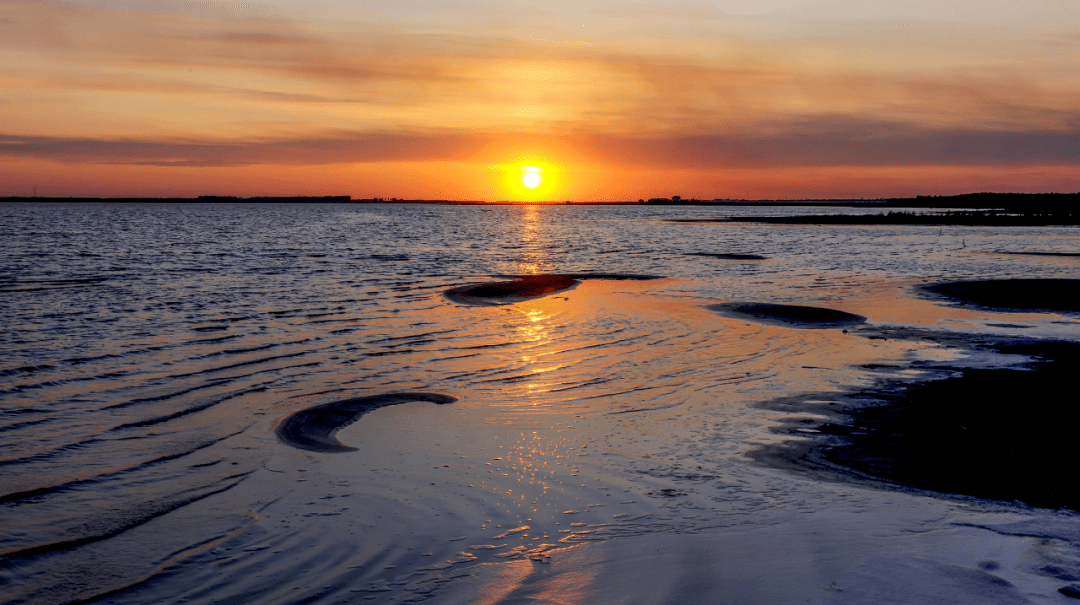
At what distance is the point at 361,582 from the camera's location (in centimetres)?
672

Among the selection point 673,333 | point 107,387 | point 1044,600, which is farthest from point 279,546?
point 673,333

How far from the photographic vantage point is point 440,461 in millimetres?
10312

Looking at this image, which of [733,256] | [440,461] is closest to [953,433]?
[440,461]

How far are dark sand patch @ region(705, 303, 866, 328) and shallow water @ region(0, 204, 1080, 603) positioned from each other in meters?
1.09

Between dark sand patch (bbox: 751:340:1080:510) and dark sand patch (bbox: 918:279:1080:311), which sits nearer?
dark sand patch (bbox: 751:340:1080:510)

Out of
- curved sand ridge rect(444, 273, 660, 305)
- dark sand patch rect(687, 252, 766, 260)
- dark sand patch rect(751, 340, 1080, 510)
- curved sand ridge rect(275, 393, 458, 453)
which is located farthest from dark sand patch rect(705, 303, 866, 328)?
dark sand patch rect(687, 252, 766, 260)

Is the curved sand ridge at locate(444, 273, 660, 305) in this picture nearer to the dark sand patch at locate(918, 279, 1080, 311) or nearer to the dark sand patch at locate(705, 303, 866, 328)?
the dark sand patch at locate(705, 303, 866, 328)

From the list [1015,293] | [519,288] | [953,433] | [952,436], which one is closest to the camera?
[952,436]

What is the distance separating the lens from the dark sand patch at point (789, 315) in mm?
23125

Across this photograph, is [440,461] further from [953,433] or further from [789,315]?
[789,315]

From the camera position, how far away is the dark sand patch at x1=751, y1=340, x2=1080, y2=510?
925cm

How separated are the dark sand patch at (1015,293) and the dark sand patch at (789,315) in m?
6.45

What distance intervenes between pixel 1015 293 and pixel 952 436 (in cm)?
2241

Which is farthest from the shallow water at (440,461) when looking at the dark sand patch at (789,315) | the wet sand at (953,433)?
the dark sand patch at (789,315)
